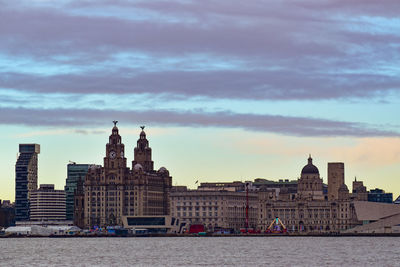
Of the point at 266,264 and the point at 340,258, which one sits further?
the point at 340,258

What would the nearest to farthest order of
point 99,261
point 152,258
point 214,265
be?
point 214,265 → point 99,261 → point 152,258

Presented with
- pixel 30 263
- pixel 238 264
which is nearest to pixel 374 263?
pixel 238 264

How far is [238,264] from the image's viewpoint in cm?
16575

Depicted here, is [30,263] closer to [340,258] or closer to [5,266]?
[5,266]

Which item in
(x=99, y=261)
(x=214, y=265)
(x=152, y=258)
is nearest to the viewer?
(x=214, y=265)

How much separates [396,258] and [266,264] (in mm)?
28844

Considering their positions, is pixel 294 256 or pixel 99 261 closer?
pixel 99 261

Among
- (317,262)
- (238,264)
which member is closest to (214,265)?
(238,264)

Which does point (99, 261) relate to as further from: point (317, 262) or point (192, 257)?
point (317, 262)

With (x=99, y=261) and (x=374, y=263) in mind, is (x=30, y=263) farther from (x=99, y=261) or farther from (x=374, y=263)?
(x=374, y=263)

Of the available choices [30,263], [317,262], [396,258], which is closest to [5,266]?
[30,263]

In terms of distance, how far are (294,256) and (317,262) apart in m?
23.1

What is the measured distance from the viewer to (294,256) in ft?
626

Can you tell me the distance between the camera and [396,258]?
181625 mm
